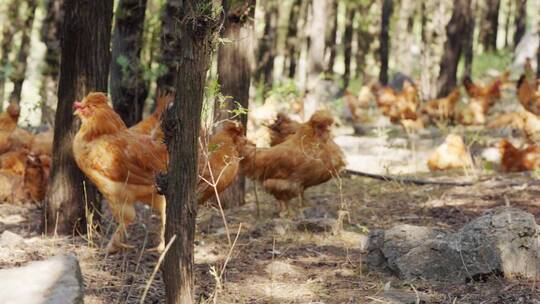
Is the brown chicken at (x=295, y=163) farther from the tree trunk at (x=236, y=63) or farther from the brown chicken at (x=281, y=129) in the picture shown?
the brown chicken at (x=281, y=129)

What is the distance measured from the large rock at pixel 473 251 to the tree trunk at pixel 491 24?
30509mm

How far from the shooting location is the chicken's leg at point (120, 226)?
606cm

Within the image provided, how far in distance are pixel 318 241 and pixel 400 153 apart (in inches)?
295

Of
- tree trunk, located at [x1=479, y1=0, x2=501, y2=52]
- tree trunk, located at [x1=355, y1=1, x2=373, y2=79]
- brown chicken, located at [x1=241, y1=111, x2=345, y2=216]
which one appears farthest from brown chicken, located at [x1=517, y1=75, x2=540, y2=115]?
tree trunk, located at [x1=479, y1=0, x2=501, y2=52]

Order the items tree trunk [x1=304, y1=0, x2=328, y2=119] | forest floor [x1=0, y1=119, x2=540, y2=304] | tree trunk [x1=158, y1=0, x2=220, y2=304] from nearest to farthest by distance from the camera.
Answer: tree trunk [x1=158, y1=0, x2=220, y2=304] < forest floor [x1=0, y1=119, x2=540, y2=304] < tree trunk [x1=304, y1=0, x2=328, y2=119]

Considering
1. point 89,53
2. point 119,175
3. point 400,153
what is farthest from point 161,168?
point 400,153

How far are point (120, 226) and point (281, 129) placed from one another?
14.3 ft

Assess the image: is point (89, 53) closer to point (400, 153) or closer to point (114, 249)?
point (114, 249)

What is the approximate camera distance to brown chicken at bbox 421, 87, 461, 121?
17203 millimetres

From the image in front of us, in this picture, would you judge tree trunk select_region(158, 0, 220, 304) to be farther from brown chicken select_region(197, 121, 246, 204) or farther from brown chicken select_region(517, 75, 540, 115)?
brown chicken select_region(517, 75, 540, 115)

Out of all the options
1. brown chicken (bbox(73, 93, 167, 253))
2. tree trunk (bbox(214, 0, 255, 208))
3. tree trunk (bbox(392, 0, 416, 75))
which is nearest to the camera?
brown chicken (bbox(73, 93, 167, 253))

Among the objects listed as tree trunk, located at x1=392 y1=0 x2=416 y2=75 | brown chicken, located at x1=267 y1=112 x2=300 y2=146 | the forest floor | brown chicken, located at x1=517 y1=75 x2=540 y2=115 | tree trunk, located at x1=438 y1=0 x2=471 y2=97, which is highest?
tree trunk, located at x1=392 y1=0 x2=416 y2=75

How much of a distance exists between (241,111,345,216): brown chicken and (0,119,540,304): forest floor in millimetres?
362

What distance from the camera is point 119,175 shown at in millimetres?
6184
